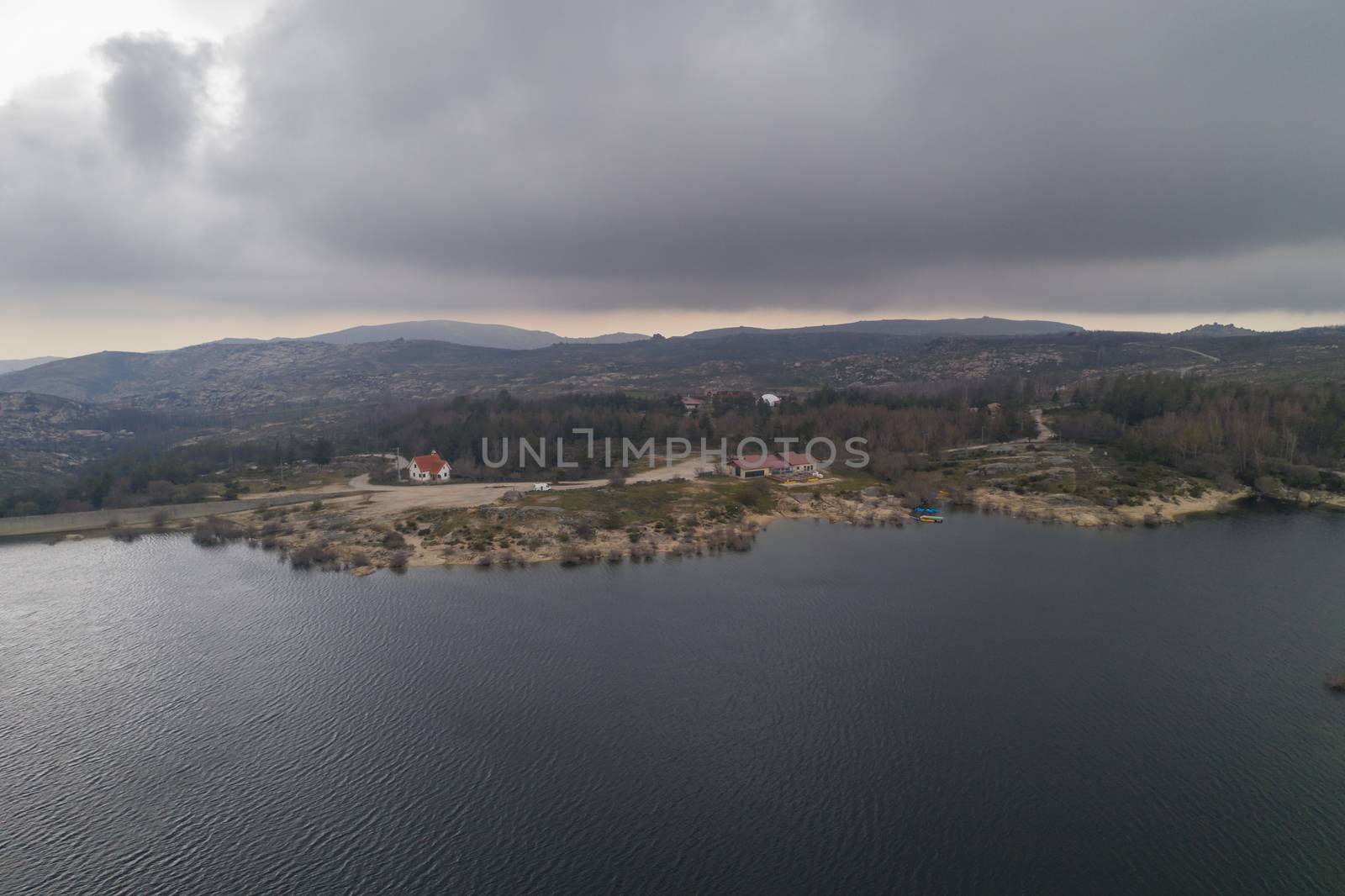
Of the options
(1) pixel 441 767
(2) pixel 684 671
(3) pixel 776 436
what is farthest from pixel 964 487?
(1) pixel 441 767

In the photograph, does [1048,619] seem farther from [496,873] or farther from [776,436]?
[776,436]

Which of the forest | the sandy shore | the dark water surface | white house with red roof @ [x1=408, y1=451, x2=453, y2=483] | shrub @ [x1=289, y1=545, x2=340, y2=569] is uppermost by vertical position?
the forest

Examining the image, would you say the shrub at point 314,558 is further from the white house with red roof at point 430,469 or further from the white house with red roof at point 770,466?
the white house with red roof at point 770,466

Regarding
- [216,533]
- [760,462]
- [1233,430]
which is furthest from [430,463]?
[1233,430]

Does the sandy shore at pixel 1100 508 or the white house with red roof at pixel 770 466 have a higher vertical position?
the white house with red roof at pixel 770 466

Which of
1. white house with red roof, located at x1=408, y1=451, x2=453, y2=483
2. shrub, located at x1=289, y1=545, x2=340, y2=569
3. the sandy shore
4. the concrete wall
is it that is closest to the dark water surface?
shrub, located at x1=289, y1=545, x2=340, y2=569

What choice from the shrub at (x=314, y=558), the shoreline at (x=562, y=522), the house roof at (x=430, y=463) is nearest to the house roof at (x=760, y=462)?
the shoreline at (x=562, y=522)

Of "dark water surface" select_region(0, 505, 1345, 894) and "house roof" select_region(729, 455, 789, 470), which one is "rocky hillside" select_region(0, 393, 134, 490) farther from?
"house roof" select_region(729, 455, 789, 470)
